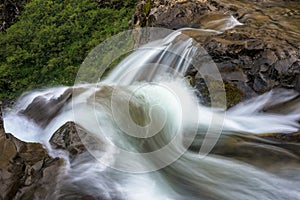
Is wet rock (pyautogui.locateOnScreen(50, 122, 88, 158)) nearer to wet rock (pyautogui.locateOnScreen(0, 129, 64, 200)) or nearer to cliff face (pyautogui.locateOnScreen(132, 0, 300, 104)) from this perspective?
wet rock (pyautogui.locateOnScreen(0, 129, 64, 200))

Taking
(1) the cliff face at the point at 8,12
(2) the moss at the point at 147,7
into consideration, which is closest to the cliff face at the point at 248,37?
(2) the moss at the point at 147,7

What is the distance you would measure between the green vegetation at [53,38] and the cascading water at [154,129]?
5.83 ft

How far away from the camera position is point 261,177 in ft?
13.4

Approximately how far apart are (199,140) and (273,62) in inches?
66.0

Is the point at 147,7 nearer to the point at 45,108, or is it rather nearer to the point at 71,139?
the point at 45,108

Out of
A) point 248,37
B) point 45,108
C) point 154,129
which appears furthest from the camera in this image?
point 45,108

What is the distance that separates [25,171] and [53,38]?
6400mm

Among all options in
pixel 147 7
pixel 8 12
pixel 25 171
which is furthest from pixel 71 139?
pixel 8 12

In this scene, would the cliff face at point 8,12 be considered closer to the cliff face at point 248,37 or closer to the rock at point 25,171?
the cliff face at point 248,37

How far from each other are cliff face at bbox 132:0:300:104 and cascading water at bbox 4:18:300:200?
274 mm

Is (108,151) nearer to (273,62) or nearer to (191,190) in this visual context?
(191,190)

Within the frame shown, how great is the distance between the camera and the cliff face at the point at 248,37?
17.4ft

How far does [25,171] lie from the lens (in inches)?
156

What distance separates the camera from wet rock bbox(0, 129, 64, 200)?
3721mm
